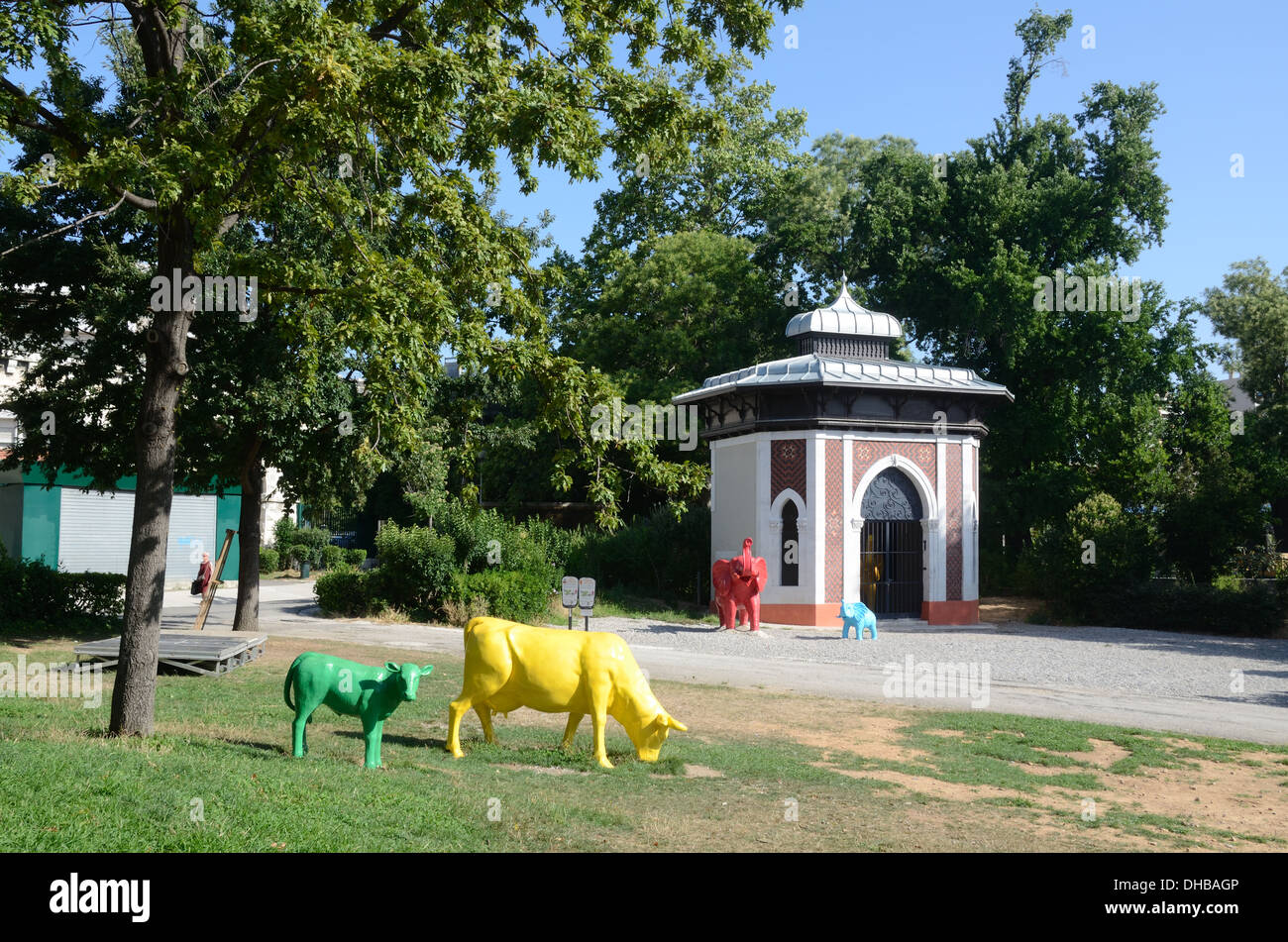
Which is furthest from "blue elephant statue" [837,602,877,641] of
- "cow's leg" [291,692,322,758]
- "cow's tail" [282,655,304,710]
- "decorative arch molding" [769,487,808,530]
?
"cow's leg" [291,692,322,758]

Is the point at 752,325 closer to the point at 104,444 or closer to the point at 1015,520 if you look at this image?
the point at 1015,520

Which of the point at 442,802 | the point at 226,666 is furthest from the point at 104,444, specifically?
the point at 442,802

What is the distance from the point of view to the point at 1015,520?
1454 inches

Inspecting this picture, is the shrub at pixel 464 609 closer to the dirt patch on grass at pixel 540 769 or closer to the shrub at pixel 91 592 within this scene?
the shrub at pixel 91 592

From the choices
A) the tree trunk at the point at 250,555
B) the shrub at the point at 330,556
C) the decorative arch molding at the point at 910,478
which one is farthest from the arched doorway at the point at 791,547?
the shrub at the point at 330,556

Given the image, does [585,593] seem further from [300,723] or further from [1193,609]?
[1193,609]

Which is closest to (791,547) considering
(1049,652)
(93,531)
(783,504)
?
(783,504)

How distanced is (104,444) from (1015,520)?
29111mm

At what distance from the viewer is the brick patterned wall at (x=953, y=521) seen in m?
28.3

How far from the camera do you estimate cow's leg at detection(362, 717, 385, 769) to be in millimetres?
8984

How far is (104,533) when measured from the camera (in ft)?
113

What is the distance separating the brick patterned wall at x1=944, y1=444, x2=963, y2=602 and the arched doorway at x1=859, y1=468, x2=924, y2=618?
78 centimetres

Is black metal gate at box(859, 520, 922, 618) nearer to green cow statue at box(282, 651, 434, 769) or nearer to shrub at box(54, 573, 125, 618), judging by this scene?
shrub at box(54, 573, 125, 618)

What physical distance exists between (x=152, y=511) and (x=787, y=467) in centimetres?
1966
